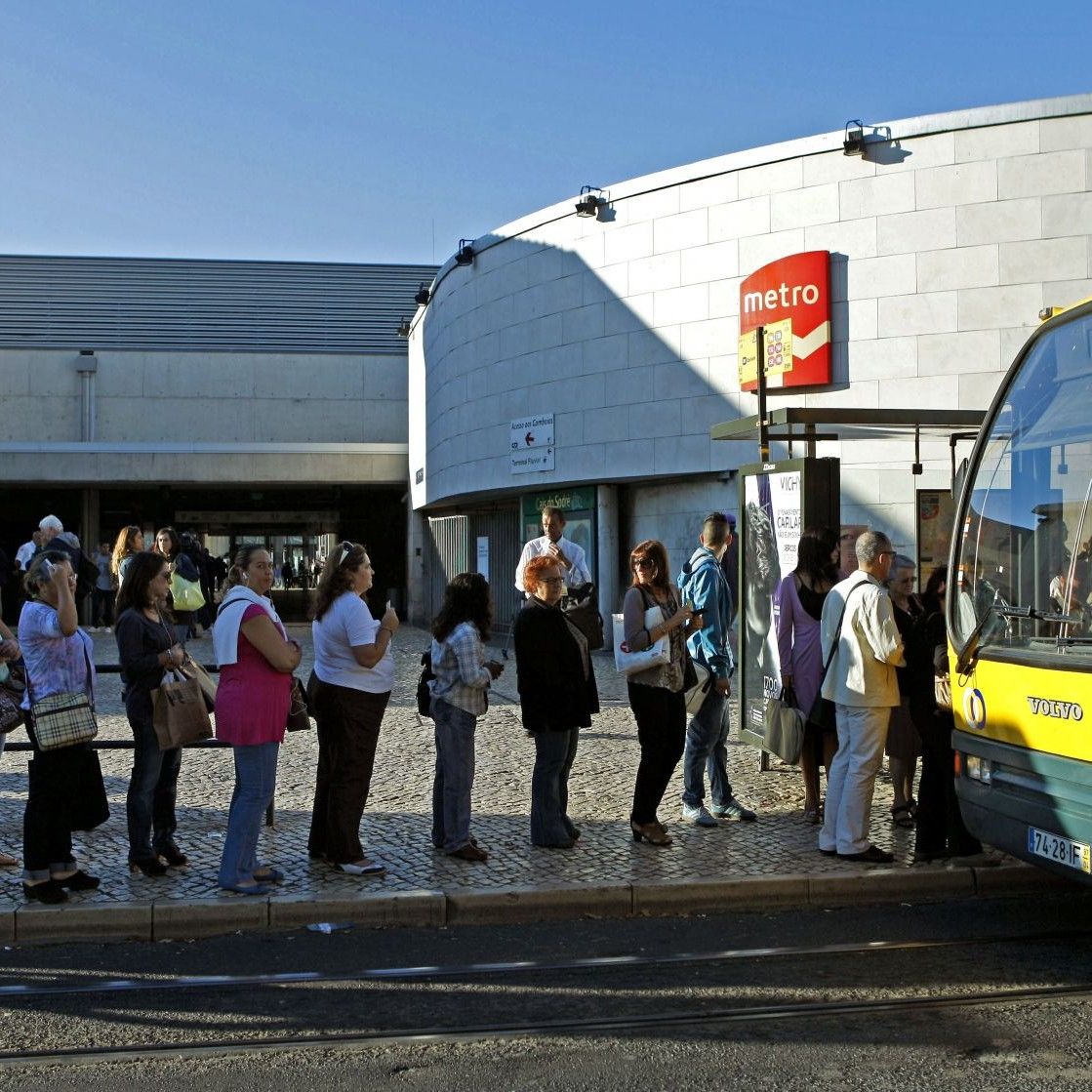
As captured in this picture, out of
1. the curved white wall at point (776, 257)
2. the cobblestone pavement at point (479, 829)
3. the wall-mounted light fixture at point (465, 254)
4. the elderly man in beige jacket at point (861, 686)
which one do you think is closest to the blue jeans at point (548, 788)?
the cobblestone pavement at point (479, 829)

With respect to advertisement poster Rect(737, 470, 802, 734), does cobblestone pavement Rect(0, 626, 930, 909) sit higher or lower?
lower

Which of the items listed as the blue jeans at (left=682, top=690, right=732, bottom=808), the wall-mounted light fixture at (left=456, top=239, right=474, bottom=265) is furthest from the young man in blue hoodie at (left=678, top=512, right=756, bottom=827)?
the wall-mounted light fixture at (left=456, top=239, right=474, bottom=265)

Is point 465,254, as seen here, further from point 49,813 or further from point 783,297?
point 49,813

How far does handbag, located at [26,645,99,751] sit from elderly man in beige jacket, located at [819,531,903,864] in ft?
12.8

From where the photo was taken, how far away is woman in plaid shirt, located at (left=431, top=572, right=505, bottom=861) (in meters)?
7.42

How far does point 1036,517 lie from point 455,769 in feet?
11.0

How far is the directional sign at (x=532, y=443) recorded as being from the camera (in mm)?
20359

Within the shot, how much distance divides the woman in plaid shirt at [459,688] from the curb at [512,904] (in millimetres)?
776

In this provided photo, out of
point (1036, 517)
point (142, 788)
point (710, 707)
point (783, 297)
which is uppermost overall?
point (783, 297)

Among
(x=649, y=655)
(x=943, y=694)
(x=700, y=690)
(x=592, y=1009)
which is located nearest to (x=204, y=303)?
(x=700, y=690)

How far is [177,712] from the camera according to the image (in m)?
6.88

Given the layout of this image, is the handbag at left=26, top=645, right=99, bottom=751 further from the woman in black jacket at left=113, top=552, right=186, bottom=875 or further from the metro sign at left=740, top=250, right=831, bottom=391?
the metro sign at left=740, top=250, right=831, bottom=391

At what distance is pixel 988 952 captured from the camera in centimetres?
592

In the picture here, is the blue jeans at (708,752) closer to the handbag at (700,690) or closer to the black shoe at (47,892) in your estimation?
the handbag at (700,690)
